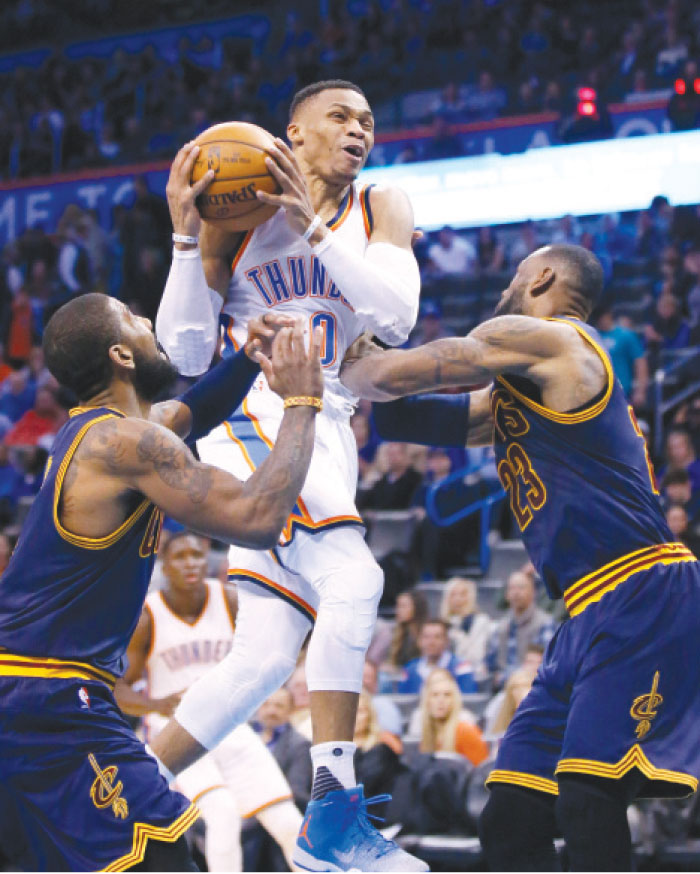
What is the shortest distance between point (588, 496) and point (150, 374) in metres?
1.47

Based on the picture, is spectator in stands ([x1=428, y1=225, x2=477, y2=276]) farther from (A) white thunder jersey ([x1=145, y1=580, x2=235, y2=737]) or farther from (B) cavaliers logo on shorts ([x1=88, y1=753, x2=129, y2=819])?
(B) cavaliers logo on shorts ([x1=88, y1=753, x2=129, y2=819])

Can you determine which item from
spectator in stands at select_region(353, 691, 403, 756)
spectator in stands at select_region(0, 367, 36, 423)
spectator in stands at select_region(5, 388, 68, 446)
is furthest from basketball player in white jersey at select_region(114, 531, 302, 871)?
spectator in stands at select_region(0, 367, 36, 423)

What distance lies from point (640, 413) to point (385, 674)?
10.1ft

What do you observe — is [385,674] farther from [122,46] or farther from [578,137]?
[122,46]

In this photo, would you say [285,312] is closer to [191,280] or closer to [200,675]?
[191,280]

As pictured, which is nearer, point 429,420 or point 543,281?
point 543,281

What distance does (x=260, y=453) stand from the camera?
14.4ft

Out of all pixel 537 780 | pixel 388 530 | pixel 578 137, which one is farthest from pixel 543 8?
pixel 537 780

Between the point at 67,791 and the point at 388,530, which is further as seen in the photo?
the point at 388,530

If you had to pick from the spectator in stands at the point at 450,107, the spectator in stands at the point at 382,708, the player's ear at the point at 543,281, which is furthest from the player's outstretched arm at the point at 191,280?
the spectator in stands at the point at 450,107

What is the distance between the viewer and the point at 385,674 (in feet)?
30.3

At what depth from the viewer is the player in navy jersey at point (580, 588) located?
12.5 ft

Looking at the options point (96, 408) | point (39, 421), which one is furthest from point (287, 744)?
point (39, 421)

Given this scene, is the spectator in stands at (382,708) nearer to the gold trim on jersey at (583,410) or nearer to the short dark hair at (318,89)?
the gold trim on jersey at (583,410)
